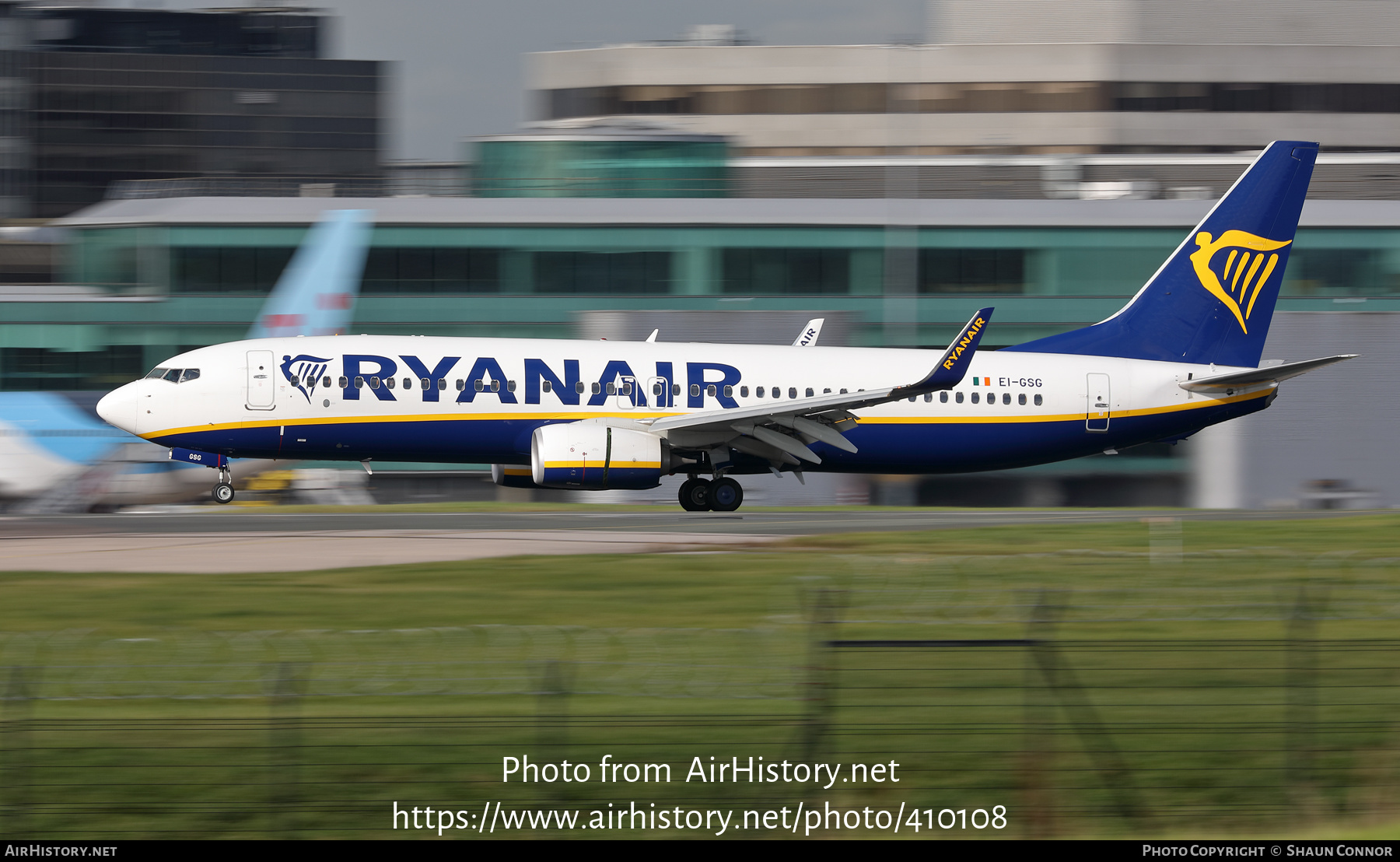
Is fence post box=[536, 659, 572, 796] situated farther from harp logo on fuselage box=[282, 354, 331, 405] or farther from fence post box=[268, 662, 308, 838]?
harp logo on fuselage box=[282, 354, 331, 405]

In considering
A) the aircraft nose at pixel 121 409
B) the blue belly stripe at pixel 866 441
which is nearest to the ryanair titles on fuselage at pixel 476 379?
the blue belly stripe at pixel 866 441

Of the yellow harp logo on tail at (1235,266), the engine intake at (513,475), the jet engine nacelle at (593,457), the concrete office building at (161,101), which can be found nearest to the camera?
the jet engine nacelle at (593,457)

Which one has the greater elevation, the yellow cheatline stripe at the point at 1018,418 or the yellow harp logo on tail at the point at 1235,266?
the yellow harp logo on tail at the point at 1235,266

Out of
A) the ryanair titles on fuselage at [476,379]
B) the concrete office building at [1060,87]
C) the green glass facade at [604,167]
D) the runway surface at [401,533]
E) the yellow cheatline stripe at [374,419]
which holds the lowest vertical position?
the runway surface at [401,533]

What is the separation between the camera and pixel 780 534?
26922 mm

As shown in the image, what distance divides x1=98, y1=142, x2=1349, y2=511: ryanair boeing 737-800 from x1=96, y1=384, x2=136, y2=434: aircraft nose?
0.03 meters

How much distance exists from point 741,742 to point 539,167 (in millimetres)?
47626

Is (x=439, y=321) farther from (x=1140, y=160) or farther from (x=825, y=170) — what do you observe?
(x=1140, y=160)

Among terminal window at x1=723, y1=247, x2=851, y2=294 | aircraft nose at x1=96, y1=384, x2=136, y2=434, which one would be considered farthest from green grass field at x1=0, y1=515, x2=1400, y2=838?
terminal window at x1=723, y1=247, x2=851, y2=294

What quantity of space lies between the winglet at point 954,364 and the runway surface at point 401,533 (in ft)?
8.57

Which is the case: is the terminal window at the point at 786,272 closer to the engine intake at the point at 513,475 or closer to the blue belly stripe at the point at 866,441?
the blue belly stripe at the point at 866,441

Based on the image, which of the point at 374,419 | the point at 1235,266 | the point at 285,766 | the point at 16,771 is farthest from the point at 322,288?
the point at 285,766

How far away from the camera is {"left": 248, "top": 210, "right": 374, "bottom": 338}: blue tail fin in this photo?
4372cm

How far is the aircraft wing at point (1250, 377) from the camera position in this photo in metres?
31.6
